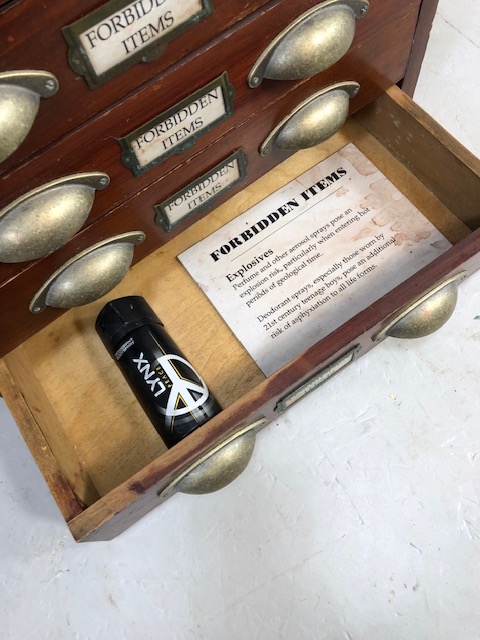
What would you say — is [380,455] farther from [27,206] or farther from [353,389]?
[27,206]

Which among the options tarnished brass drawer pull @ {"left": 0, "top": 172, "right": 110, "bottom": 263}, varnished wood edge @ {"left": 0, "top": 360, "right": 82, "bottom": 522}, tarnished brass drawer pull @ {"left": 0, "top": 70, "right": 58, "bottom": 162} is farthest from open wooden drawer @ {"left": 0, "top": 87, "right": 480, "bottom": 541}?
tarnished brass drawer pull @ {"left": 0, "top": 70, "right": 58, "bottom": 162}

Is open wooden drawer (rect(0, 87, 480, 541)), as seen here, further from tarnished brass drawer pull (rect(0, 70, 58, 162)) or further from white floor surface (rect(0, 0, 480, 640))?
tarnished brass drawer pull (rect(0, 70, 58, 162))

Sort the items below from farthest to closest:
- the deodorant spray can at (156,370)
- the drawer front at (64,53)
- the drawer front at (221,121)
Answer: the deodorant spray can at (156,370)
the drawer front at (221,121)
the drawer front at (64,53)

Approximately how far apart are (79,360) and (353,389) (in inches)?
11.7

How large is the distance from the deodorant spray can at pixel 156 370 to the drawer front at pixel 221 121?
0.10 m

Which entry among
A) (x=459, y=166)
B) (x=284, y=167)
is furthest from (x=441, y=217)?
(x=284, y=167)

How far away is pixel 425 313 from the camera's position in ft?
2.10

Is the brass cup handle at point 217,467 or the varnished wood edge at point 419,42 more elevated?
the varnished wood edge at point 419,42

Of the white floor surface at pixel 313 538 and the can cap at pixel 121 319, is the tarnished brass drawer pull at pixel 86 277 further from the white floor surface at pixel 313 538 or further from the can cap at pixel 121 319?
the white floor surface at pixel 313 538

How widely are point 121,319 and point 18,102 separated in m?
0.27

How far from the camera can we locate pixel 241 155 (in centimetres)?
66

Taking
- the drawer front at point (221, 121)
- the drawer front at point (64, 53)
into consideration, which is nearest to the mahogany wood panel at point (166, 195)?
the drawer front at point (221, 121)

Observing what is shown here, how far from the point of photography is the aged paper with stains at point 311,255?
0.71 m

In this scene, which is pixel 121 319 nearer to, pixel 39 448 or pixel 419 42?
pixel 39 448
